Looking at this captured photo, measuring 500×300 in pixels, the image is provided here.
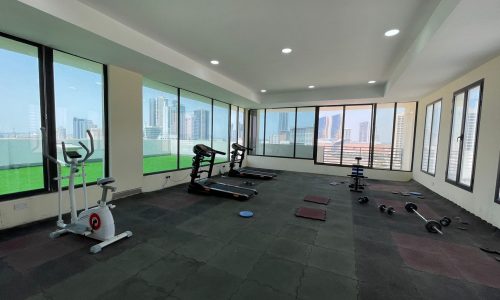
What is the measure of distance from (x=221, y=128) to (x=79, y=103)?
15.8 ft

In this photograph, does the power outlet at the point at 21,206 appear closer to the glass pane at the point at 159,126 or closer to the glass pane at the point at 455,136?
the glass pane at the point at 159,126

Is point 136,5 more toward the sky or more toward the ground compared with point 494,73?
more toward the sky

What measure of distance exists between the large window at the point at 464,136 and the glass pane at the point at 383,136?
2.65m

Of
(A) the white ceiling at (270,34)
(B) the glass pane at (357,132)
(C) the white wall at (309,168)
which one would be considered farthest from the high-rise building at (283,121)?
(A) the white ceiling at (270,34)

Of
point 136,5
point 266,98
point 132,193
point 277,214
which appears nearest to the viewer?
point 136,5

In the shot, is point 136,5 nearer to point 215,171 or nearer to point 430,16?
point 430,16

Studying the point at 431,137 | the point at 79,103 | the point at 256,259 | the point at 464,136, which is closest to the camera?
the point at 256,259

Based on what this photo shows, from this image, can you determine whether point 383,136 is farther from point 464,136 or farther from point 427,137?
point 464,136

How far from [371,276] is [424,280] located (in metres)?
0.53

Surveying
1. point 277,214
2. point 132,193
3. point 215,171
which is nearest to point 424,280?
point 277,214

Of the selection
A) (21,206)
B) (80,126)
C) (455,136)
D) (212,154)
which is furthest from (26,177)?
(455,136)

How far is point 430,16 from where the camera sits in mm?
2760

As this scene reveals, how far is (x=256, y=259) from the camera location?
8.13 feet

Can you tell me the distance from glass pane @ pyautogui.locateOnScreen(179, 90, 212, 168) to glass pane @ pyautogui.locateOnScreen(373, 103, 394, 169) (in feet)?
20.7
